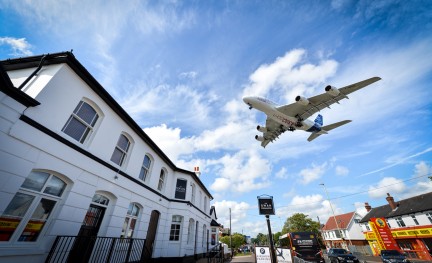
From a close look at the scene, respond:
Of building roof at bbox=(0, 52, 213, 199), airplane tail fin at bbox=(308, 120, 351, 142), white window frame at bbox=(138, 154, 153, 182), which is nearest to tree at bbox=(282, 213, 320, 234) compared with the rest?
airplane tail fin at bbox=(308, 120, 351, 142)

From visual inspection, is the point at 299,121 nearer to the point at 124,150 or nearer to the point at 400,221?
the point at 124,150

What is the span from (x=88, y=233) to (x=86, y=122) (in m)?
4.50

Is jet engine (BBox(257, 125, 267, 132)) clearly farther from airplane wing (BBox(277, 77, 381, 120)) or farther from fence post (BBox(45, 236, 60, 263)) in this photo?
fence post (BBox(45, 236, 60, 263))

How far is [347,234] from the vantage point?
39281mm

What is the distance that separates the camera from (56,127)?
603cm

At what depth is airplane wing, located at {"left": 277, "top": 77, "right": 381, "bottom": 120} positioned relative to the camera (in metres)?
12.4

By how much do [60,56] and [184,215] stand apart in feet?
40.7

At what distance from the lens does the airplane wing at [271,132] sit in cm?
1848

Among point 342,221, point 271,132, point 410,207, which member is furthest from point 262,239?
point 271,132

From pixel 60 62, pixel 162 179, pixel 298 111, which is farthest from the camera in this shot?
pixel 298 111

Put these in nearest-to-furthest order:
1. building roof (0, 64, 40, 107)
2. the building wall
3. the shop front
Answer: building roof (0, 64, 40, 107)
the shop front
the building wall

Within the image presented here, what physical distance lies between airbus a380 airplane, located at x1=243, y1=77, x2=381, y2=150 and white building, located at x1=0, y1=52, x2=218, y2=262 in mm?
10538

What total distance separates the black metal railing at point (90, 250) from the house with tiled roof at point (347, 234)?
37.2 m

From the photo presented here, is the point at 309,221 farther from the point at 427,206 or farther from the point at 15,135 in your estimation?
the point at 15,135
